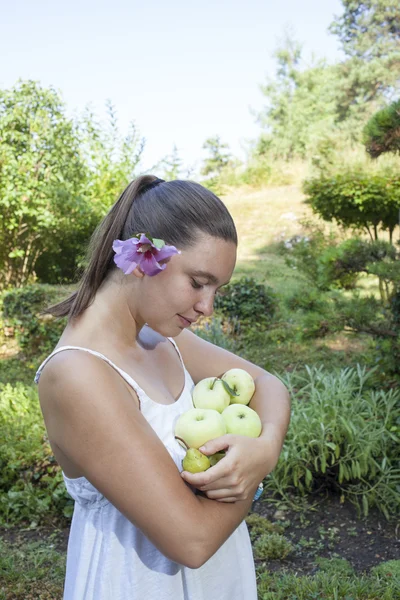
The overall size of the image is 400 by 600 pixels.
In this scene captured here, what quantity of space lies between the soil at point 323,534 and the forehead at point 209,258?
2.19m

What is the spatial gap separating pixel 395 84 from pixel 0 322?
65.4 ft

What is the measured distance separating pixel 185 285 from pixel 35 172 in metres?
7.77

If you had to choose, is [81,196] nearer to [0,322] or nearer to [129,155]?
[129,155]

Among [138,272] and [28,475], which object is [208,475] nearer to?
[138,272]

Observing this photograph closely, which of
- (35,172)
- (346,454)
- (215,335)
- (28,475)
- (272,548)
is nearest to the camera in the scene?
(272,548)

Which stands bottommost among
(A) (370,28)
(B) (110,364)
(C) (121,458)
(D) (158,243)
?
(C) (121,458)

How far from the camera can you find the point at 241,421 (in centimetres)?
135

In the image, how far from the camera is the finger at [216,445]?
1199 mm

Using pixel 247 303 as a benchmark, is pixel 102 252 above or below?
above

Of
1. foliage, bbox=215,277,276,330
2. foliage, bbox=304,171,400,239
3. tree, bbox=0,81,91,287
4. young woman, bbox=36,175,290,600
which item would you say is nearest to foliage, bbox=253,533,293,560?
young woman, bbox=36,175,290,600

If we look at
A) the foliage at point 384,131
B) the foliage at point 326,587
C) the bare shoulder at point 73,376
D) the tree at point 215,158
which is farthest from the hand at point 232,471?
the tree at point 215,158

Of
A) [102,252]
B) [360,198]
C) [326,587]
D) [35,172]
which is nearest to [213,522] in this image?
[102,252]

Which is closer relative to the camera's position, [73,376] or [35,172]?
[73,376]

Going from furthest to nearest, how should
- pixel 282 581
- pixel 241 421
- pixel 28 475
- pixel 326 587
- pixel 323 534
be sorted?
pixel 28 475 < pixel 323 534 < pixel 282 581 < pixel 326 587 < pixel 241 421
